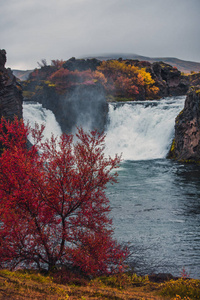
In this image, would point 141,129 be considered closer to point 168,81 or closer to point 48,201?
point 168,81

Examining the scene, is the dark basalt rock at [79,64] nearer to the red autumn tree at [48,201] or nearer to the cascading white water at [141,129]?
the cascading white water at [141,129]

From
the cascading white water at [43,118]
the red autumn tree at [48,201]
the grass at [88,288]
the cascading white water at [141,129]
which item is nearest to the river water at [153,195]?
the cascading white water at [141,129]

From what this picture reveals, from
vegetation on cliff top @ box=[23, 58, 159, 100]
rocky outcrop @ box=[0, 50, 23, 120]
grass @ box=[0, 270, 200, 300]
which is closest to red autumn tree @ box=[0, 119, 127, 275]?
grass @ box=[0, 270, 200, 300]

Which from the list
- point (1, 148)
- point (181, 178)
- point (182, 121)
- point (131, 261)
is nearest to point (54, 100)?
point (1, 148)

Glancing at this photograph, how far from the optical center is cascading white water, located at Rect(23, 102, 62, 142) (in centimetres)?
4159

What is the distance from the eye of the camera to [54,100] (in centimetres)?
4700

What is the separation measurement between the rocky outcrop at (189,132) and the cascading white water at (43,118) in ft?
62.3

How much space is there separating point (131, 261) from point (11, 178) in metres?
6.07

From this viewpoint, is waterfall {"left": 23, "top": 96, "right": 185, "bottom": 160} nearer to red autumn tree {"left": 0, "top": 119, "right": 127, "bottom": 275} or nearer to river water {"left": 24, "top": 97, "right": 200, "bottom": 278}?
river water {"left": 24, "top": 97, "right": 200, "bottom": 278}

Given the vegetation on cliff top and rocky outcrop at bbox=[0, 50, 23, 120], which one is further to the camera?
the vegetation on cliff top

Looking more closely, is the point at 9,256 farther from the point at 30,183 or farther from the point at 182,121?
the point at 182,121

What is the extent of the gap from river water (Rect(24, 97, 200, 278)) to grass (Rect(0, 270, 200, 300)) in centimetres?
221

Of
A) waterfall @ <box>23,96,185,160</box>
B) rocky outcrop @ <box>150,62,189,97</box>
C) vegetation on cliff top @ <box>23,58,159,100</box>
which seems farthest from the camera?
rocky outcrop @ <box>150,62,189,97</box>

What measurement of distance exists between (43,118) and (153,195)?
29326mm
